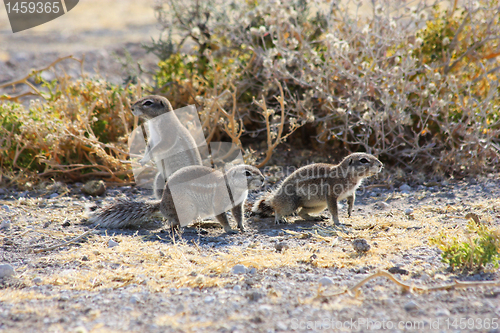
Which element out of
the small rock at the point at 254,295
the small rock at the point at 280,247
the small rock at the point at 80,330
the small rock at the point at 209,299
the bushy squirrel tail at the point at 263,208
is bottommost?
the bushy squirrel tail at the point at 263,208

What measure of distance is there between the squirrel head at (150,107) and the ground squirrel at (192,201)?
1.49m

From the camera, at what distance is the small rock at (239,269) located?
370 centimetres

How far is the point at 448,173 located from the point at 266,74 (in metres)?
3.21

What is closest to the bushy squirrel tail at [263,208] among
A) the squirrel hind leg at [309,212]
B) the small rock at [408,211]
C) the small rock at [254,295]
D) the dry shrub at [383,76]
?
the squirrel hind leg at [309,212]

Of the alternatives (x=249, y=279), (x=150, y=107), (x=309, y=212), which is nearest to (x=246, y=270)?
(x=249, y=279)

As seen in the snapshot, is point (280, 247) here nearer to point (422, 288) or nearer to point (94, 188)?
point (422, 288)

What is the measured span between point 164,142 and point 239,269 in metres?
2.85

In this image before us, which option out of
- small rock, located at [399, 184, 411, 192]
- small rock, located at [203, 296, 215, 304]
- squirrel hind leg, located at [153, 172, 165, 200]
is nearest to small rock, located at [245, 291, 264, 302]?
small rock, located at [203, 296, 215, 304]

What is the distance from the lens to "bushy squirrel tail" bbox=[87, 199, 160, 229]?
16.5ft

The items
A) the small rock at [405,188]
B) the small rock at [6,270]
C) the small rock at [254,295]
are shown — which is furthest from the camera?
the small rock at [405,188]

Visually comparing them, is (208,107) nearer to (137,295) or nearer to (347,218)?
(347,218)

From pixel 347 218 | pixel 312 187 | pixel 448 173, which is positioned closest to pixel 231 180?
pixel 312 187

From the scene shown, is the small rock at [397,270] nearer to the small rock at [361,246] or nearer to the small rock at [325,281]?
the small rock at [361,246]

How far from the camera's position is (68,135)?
6.05 meters
